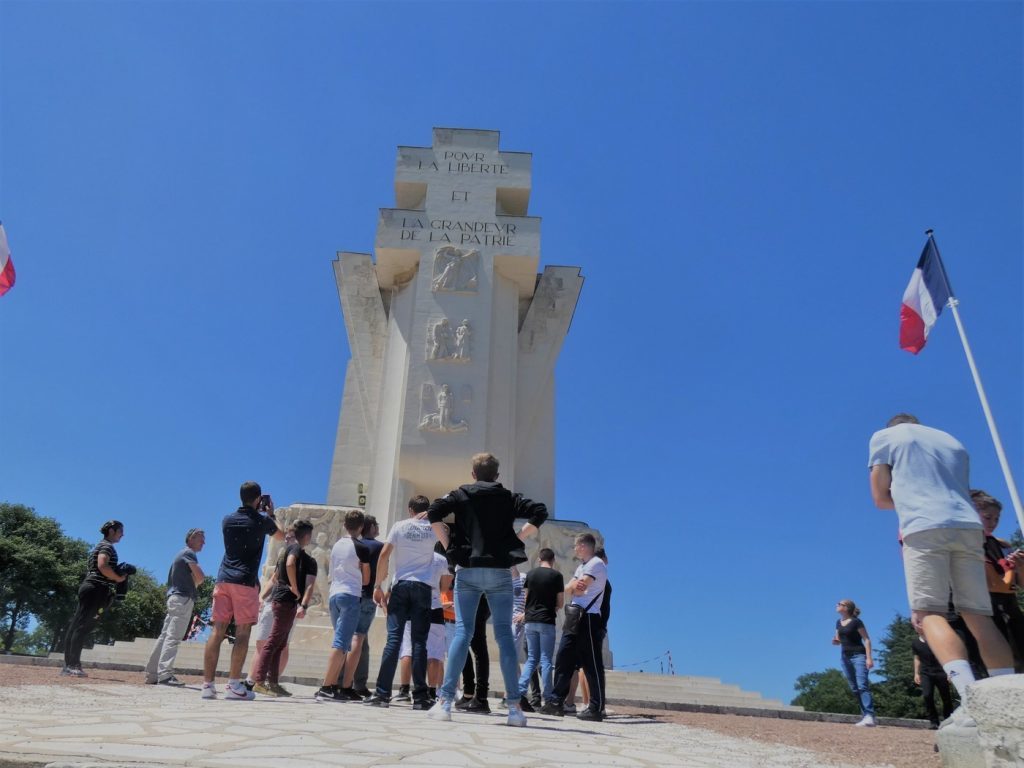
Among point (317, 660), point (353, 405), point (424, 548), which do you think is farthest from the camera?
point (353, 405)

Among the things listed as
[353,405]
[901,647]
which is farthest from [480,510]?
[901,647]

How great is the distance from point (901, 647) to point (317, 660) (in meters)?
24.0

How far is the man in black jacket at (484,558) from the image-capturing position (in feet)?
18.1

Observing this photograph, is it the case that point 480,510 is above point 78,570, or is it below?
below

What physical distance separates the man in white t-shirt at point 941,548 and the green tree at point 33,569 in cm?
3823

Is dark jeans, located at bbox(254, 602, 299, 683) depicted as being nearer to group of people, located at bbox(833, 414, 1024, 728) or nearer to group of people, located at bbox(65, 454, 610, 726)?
group of people, located at bbox(65, 454, 610, 726)

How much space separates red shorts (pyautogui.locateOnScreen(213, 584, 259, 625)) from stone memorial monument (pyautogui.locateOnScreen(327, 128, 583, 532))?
1149cm

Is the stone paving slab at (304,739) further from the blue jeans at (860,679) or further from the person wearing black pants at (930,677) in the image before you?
the blue jeans at (860,679)

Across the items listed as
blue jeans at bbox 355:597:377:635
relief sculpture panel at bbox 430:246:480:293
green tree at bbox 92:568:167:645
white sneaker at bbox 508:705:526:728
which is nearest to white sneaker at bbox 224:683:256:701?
blue jeans at bbox 355:597:377:635

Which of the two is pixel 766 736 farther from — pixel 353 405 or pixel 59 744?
pixel 353 405

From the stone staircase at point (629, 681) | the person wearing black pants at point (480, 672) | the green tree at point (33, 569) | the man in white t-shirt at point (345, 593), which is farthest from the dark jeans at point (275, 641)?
the green tree at point (33, 569)

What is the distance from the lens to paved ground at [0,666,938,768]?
3.19 metres

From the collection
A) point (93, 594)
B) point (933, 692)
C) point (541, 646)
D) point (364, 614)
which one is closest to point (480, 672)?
point (541, 646)

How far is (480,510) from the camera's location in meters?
5.63
